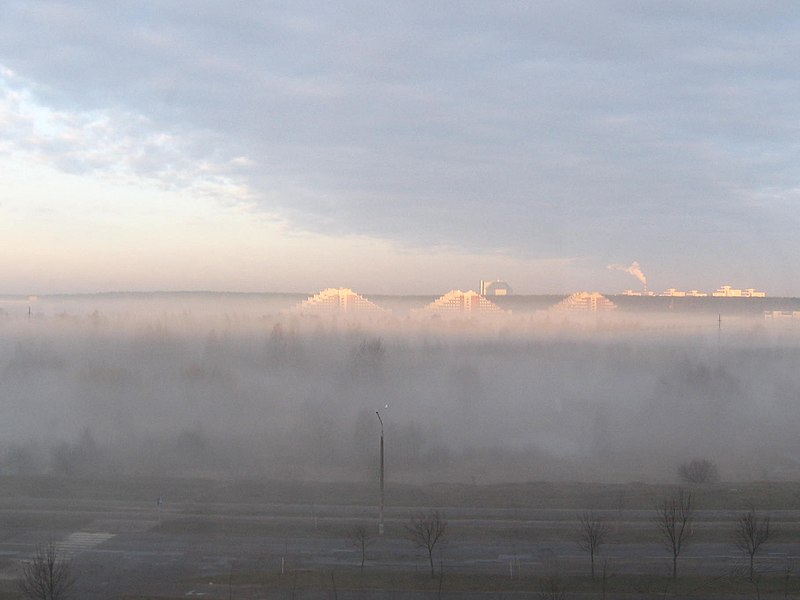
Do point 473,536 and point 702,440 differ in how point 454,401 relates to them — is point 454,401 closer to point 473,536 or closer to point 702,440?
point 702,440

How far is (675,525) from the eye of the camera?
33469 mm

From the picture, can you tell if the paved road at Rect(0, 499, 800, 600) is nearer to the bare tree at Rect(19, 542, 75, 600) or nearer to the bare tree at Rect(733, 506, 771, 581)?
the bare tree at Rect(733, 506, 771, 581)

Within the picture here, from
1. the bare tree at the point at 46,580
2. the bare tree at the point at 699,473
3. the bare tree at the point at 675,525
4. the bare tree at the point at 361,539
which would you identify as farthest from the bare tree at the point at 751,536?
the bare tree at the point at 46,580

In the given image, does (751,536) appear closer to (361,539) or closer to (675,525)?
(675,525)

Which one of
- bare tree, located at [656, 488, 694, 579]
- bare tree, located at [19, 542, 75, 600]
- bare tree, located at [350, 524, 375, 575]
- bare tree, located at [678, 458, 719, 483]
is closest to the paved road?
bare tree, located at [350, 524, 375, 575]

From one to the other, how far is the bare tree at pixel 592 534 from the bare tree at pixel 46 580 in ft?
58.7

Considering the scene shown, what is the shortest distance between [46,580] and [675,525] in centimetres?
2500

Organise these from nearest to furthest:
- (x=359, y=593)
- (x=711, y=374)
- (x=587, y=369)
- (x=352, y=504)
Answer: (x=359, y=593), (x=352, y=504), (x=711, y=374), (x=587, y=369)

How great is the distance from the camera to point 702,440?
7762 centimetres

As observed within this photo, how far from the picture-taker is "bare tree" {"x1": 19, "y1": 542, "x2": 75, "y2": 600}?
78.7 feet

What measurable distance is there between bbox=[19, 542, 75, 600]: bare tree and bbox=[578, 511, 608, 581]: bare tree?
17.9m

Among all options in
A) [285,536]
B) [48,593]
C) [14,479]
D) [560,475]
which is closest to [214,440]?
[14,479]

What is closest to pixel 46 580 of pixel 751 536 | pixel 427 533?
pixel 427 533

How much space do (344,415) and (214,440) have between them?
16.5 metres
